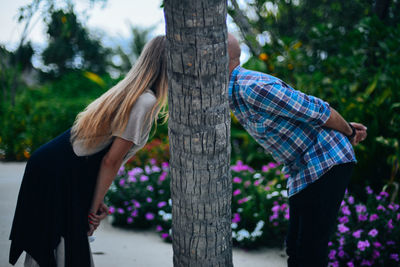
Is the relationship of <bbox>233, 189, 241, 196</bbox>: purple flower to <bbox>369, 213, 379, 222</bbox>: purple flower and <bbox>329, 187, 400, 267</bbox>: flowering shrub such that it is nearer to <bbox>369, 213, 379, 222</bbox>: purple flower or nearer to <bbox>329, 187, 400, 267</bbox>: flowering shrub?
<bbox>329, 187, 400, 267</bbox>: flowering shrub

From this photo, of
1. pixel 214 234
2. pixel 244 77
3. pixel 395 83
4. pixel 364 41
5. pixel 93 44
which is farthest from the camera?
pixel 93 44

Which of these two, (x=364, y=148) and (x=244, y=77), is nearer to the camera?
(x=244, y=77)

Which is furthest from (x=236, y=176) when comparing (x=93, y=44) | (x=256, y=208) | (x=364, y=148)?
(x=93, y=44)

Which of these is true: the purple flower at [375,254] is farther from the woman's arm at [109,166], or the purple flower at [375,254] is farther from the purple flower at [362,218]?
the woman's arm at [109,166]

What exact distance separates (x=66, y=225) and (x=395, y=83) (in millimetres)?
3380

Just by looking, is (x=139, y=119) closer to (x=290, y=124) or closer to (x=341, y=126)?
(x=290, y=124)

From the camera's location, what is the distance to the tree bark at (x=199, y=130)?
153cm

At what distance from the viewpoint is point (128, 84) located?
201 centimetres

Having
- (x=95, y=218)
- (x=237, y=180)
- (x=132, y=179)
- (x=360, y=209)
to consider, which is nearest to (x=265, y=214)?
(x=237, y=180)

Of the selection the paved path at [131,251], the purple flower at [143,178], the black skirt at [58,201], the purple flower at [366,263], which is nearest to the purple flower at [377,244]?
the purple flower at [366,263]

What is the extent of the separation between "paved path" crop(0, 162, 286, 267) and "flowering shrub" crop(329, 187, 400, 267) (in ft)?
1.55

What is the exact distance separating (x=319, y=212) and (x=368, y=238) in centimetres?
107

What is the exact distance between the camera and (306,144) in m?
2.03

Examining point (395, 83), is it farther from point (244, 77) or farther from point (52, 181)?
point (52, 181)
